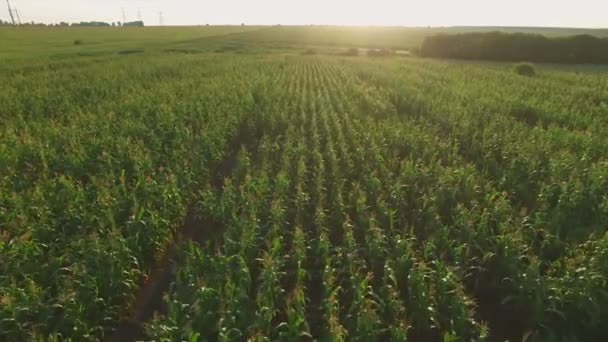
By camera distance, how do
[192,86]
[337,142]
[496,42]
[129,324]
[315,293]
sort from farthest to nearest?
[496,42]
[192,86]
[337,142]
[315,293]
[129,324]

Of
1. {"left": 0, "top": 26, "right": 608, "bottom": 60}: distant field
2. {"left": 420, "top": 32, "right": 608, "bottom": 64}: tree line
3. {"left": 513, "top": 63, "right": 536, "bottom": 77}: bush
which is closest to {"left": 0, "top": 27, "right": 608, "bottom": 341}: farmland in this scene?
{"left": 513, "top": 63, "right": 536, "bottom": 77}: bush

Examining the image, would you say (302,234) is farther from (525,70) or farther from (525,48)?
(525,48)

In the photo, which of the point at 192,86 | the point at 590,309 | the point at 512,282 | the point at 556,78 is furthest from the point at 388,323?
the point at 556,78

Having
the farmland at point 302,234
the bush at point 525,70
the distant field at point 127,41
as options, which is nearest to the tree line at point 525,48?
the bush at point 525,70

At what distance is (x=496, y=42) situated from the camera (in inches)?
2063

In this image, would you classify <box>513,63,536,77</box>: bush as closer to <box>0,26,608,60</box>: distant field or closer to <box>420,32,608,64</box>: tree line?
<box>420,32,608,64</box>: tree line

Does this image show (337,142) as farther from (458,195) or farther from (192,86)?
(192,86)

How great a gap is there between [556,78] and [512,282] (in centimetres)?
2757

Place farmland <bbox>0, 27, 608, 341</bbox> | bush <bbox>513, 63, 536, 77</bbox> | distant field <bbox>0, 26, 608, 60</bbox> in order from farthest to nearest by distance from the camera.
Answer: distant field <bbox>0, 26, 608, 60</bbox>, bush <bbox>513, 63, 536, 77</bbox>, farmland <bbox>0, 27, 608, 341</bbox>

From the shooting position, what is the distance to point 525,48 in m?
50.1

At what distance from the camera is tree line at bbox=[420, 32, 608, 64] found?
155 ft

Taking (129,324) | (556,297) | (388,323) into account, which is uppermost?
(556,297)

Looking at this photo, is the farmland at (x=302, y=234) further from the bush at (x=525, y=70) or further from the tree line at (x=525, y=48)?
the tree line at (x=525, y=48)

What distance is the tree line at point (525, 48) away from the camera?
47.2 m
